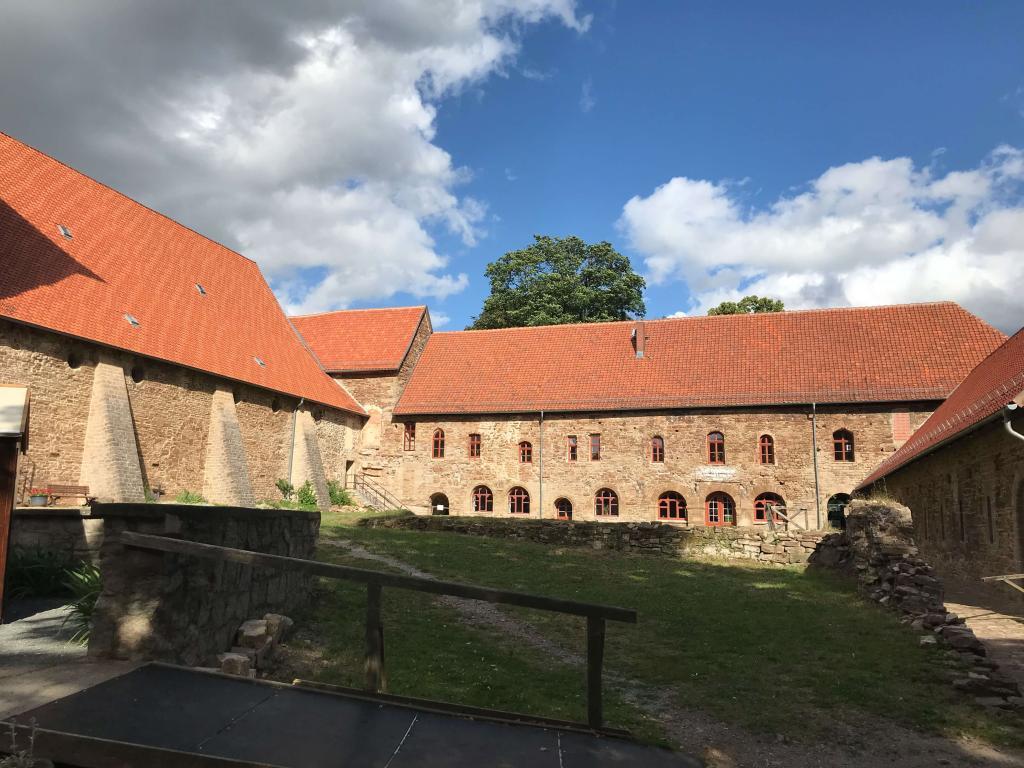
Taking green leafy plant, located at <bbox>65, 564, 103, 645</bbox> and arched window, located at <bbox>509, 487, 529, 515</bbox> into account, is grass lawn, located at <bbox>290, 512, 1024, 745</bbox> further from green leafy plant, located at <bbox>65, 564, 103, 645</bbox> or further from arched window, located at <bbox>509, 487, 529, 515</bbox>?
arched window, located at <bbox>509, 487, 529, 515</bbox>

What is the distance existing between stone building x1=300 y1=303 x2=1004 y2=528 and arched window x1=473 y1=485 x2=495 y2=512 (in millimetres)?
67

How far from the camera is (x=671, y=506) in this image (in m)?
27.5

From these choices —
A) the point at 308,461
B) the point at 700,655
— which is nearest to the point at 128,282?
the point at 308,461

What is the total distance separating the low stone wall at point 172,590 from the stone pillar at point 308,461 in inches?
760

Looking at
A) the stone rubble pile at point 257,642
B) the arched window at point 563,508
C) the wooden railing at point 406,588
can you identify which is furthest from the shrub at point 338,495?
the wooden railing at point 406,588

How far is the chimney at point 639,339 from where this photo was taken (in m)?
30.5

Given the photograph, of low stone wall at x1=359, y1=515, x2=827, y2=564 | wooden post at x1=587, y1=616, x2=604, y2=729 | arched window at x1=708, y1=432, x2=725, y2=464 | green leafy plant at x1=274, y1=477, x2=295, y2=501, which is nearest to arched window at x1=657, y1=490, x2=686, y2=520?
arched window at x1=708, y1=432, x2=725, y2=464

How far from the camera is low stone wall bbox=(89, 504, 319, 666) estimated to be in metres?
4.71

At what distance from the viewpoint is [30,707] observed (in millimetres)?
3496

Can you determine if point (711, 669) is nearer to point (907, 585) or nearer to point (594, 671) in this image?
point (594, 671)

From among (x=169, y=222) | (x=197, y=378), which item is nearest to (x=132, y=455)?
(x=197, y=378)

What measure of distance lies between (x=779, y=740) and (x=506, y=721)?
10.4ft

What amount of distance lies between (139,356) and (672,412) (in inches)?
760

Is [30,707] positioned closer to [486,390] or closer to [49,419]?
[49,419]
